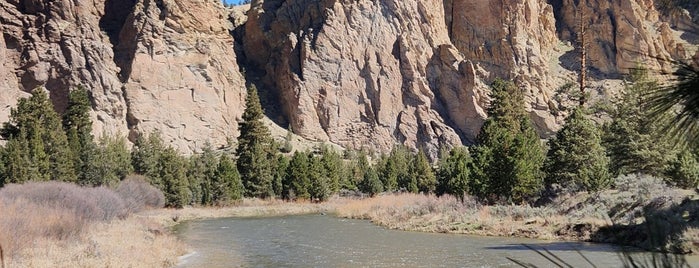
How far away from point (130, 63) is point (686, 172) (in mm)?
89547

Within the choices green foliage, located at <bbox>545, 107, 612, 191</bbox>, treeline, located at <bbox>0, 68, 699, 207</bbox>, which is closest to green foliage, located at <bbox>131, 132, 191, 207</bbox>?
treeline, located at <bbox>0, 68, 699, 207</bbox>

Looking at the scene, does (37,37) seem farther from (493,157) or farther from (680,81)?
(680,81)

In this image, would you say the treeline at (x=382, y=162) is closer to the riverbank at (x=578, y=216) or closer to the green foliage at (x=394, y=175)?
the green foliage at (x=394, y=175)

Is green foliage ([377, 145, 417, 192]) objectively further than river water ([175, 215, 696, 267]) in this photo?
Yes

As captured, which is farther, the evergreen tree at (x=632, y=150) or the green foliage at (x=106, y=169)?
the green foliage at (x=106, y=169)

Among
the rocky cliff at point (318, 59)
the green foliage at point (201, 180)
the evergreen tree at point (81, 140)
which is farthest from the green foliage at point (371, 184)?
the rocky cliff at point (318, 59)

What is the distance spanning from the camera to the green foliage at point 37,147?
4366 cm

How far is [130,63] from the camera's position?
337ft

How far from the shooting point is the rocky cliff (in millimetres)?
98312

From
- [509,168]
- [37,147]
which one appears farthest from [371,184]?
[37,147]

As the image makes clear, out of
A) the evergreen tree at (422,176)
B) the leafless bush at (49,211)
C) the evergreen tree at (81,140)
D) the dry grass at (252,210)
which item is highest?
the evergreen tree at (81,140)

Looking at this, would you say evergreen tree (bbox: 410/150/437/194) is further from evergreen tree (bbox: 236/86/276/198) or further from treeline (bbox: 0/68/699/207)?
evergreen tree (bbox: 236/86/276/198)

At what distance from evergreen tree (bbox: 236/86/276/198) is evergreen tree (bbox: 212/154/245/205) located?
4.14 meters

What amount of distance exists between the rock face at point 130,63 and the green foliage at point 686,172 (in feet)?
261
